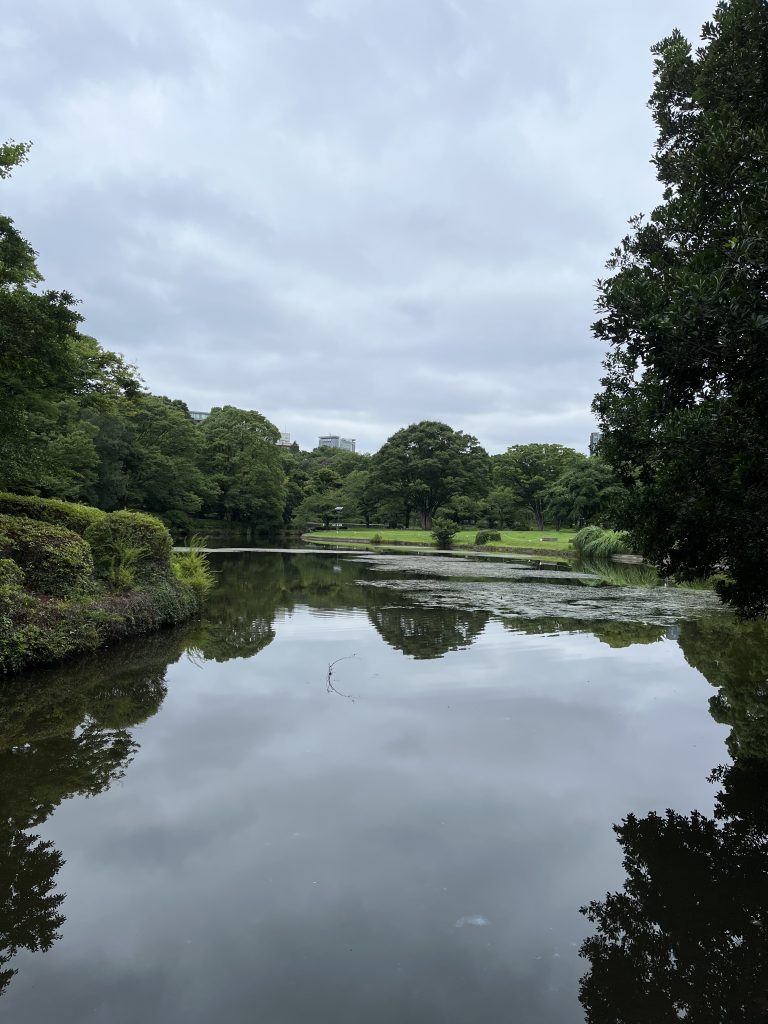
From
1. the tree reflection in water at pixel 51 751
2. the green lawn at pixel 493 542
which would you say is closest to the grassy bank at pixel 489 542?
the green lawn at pixel 493 542

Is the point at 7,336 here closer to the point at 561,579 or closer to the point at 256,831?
the point at 256,831

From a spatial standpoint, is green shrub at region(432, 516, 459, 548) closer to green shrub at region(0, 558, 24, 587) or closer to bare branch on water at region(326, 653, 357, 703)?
bare branch on water at region(326, 653, 357, 703)

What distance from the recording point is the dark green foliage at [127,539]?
1114cm

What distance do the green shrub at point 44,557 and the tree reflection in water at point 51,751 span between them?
4.25ft

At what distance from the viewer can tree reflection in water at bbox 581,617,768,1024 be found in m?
2.79

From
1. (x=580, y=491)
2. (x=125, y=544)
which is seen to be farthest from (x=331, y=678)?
(x=580, y=491)

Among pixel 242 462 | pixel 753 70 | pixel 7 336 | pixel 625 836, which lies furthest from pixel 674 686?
pixel 242 462

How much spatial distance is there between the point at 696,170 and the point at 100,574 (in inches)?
420

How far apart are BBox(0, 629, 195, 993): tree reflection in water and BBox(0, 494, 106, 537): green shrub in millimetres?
3075

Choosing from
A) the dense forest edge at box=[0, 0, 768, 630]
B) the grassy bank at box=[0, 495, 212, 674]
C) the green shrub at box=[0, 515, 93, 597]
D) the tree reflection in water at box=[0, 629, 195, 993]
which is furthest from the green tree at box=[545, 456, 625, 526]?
the tree reflection in water at box=[0, 629, 195, 993]

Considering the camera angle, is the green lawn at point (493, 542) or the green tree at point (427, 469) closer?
the green lawn at point (493, 542)

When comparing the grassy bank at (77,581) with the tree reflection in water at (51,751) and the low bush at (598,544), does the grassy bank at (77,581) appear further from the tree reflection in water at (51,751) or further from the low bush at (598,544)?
the low bush at (598,544)

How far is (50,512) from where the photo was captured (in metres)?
11.6

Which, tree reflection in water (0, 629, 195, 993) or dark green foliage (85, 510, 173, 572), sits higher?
dark green foliage (85, 510, 173, 572)
